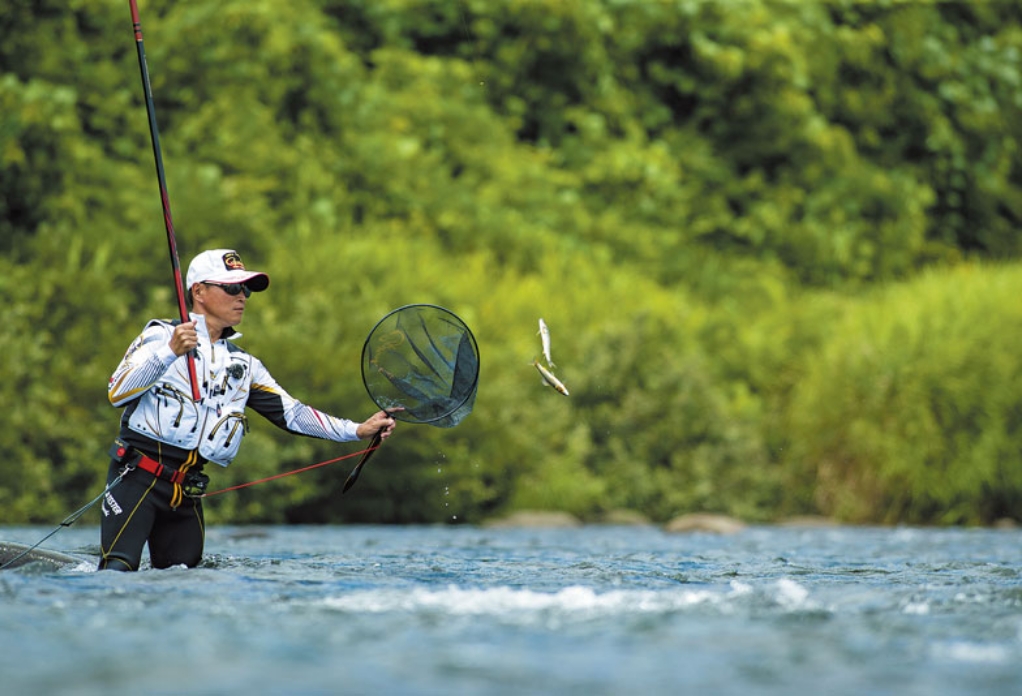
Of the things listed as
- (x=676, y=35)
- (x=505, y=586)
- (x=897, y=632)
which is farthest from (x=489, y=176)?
(x=897, y=632)

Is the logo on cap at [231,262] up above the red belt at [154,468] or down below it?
above

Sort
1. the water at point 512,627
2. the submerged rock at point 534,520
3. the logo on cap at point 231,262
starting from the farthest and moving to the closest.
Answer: the submerged rock at point 534,520 → the logo on cap at point 231,262 → the water at point 512,627

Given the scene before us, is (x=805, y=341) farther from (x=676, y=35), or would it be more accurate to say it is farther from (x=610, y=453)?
(x=676, y=35)

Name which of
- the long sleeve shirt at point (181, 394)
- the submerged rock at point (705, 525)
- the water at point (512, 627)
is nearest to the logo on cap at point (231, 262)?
the long sleeve shirt at point (181, 394)

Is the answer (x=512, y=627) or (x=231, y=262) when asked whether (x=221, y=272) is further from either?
(x=512, y=627)

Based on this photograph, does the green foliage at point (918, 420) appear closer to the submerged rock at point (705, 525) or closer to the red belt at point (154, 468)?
the submerged rock at point (705, 525)

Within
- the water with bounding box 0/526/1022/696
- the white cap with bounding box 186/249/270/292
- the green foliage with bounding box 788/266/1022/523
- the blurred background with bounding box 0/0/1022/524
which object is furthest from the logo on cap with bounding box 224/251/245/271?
the green foliage with bounding box 788/266/1022/523

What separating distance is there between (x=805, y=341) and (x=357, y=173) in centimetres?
681

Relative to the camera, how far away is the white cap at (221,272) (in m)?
7.82

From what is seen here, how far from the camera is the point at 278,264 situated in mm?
16344

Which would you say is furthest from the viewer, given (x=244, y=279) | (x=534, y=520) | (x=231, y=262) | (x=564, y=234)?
(x=564, y=234)

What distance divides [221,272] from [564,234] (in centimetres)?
1593

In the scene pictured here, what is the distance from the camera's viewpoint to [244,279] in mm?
7836

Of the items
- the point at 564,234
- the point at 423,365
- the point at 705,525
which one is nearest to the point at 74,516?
the point at 423,365
